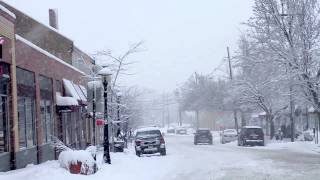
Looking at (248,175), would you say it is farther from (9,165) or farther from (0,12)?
(0,12)

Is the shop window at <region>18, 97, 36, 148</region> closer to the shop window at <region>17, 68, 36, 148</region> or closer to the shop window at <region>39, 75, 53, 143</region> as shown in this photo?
the shop window at <region>17, 68, 36, 148</region>

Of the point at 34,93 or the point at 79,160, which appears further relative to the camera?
the point at 34,93

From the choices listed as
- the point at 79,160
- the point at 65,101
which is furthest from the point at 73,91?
the point at 79,160

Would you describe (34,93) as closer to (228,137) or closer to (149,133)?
(149,133)

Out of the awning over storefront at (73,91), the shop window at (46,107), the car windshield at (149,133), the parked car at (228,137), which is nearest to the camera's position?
the shop window at (46,107)

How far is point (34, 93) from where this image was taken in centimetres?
2480

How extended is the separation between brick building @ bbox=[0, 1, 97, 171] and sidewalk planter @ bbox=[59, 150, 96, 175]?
207cm

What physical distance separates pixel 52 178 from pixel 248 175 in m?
5.92

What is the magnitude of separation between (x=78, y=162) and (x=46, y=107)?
946 cm

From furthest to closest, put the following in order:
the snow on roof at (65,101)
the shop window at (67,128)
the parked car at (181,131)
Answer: the parked car at (181,131), the shop window at (67,128), the snow on roof at (65,101)

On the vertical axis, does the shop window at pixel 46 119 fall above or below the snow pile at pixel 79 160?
above

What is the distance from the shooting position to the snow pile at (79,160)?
18500 mm

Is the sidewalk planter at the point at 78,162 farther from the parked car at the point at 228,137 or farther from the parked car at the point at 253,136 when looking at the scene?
the parked car at the point at 228,137

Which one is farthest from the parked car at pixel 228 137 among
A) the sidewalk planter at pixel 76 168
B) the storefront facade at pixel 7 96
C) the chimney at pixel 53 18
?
the sidewalk planter at pixel 76 168
